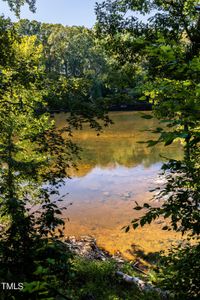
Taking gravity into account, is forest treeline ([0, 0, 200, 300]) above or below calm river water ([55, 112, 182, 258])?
above

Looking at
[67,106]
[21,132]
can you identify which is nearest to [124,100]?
[67,106]

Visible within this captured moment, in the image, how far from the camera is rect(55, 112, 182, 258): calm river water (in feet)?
40.2

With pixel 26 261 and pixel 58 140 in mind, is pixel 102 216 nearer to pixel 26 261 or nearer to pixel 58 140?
pixel 58 140

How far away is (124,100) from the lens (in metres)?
5.78

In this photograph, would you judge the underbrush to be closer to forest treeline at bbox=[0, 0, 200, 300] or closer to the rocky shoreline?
forest treeline at bbox=[0, 0, 200, 300]

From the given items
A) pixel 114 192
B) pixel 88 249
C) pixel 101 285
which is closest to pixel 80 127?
pixel 101 285

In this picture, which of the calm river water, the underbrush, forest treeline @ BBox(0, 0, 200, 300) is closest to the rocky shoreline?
the calm river water

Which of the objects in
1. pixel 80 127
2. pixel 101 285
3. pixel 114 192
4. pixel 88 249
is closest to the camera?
pixel 80 127

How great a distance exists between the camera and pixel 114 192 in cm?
1706

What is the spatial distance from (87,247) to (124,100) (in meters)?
7.22

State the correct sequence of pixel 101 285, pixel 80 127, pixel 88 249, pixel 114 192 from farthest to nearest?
pixel 114 192 < pixel 88 249 < pixel 101 285 < pixel 80 127

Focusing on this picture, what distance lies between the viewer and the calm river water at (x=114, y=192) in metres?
12.3

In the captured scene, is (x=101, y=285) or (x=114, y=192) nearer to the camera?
(x=101, y=285)

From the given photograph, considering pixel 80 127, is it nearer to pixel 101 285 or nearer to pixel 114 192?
pixel 101 285
